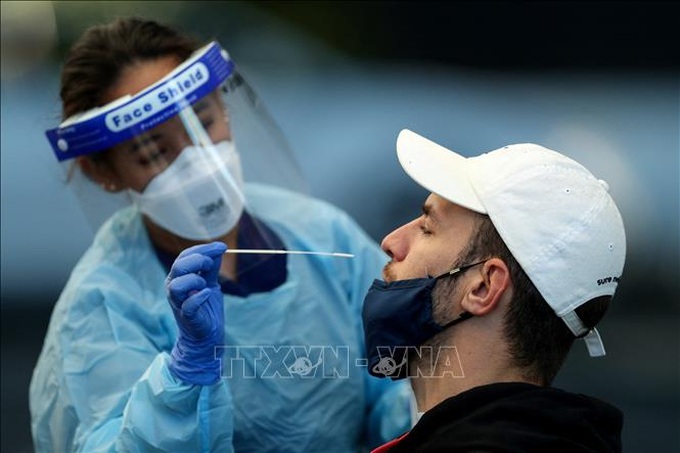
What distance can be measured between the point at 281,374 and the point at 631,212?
7.17ft

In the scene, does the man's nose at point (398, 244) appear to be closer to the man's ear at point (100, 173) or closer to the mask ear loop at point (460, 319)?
the mask ear loop at point (460, 319)

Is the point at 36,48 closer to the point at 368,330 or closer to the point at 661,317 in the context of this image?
the point at 368,330

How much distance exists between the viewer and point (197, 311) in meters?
1.89

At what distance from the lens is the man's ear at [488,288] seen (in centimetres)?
176

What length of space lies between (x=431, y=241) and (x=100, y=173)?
38.1 inches

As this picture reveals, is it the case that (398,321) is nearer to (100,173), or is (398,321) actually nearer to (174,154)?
(174,154)

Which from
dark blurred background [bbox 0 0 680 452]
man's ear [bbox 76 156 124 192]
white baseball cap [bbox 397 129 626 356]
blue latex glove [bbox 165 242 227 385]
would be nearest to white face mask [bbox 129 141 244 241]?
man's ear [bbox 76 156 124 192]

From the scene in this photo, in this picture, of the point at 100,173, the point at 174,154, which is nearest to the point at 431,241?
the point at 174,154

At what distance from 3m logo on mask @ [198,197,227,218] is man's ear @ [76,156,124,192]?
0.24m

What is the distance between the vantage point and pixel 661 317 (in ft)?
13.6

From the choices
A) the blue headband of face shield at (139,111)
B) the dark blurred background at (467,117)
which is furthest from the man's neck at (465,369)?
the dark blurred background at (467,117)

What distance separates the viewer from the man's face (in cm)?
182

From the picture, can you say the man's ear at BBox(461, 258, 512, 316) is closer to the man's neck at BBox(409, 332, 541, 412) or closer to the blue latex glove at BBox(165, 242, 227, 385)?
the man's neck at BBox(409, 332, 541, 412)

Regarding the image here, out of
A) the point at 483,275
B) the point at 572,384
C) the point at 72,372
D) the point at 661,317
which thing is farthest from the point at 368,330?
the point at 661,317
